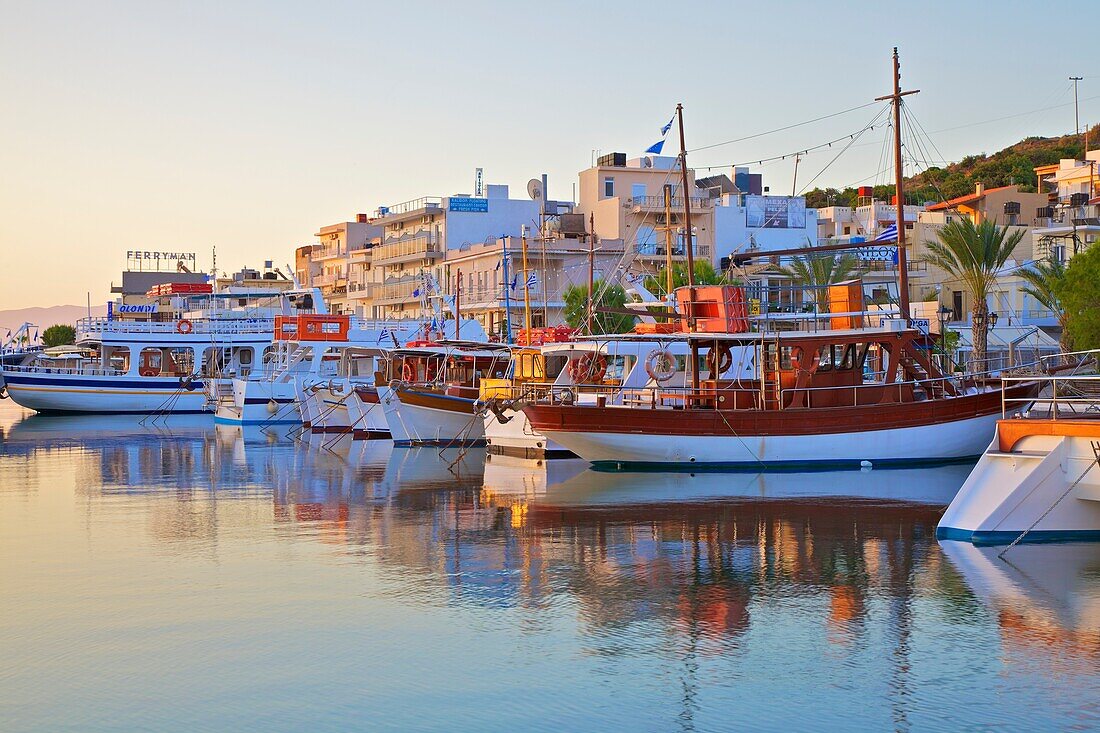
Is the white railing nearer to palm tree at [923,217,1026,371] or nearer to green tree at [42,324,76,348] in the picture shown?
palm tree at [923,217,1026,371]

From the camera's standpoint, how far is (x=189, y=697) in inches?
438

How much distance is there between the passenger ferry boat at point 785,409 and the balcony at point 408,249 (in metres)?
57.7

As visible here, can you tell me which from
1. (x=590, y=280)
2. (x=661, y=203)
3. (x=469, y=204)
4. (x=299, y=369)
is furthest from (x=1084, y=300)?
(x=469, y=204)

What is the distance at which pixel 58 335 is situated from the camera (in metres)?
138

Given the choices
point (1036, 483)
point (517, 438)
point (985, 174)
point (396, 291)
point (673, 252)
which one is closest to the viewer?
point (1036, 483)

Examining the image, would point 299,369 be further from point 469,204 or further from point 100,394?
point 469,204

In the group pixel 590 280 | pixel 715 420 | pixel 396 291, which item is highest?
pixel 396 291

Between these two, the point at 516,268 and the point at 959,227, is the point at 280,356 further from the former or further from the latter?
the point at 959,227

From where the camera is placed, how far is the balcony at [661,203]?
7479cm

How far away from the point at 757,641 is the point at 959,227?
117ft

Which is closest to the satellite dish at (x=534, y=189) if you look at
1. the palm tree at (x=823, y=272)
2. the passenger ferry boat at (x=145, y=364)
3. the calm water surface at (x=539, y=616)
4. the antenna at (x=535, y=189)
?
the antenna at (x=535, y=189)

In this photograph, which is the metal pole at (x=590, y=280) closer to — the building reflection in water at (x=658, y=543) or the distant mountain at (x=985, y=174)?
the building reflection in water at (x=658, y=543)

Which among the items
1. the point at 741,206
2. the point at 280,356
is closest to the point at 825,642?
the point at 280,356

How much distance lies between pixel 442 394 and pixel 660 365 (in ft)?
29.6
